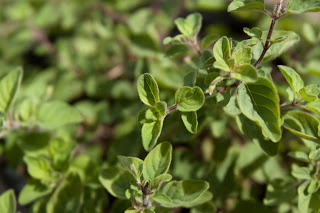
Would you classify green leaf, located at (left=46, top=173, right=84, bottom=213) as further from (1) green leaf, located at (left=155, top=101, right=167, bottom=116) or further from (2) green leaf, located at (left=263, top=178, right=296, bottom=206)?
(2) green leaf, located at (left=263, top=178, right=296, bottom=206)

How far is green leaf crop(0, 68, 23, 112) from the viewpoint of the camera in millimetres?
1413

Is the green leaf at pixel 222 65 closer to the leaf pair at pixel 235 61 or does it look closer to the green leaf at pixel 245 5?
the leaf pair at pixel 235 61

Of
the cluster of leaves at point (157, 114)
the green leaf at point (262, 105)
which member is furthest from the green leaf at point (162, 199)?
the green leaf at point (262, 105)

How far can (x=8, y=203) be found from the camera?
1.33 meters

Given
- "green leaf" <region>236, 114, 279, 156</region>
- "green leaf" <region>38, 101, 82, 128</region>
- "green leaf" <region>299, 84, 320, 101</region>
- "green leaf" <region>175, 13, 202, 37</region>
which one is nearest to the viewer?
"green leaf" <region>299, 84, 320, 101</region>

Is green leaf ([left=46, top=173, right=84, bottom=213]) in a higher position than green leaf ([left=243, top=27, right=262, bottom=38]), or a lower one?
lower

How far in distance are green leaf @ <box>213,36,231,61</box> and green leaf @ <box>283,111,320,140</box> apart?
36cm

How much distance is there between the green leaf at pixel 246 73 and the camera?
1.03 metres

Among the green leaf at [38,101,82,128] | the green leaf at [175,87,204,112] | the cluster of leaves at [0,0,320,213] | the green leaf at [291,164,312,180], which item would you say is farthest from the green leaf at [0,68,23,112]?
the green leaf at [291,164,312,180]

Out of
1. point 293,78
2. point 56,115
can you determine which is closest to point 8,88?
point 56,115

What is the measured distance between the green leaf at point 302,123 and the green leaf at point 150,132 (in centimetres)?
47

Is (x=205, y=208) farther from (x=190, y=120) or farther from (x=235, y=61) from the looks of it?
(x=235, y=61)

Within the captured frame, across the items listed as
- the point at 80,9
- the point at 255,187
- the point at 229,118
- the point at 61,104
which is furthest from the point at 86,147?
the point at 80,9

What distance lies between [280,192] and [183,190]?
17.6 inches
